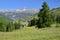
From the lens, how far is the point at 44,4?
244ft

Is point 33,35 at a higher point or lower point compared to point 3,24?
lower

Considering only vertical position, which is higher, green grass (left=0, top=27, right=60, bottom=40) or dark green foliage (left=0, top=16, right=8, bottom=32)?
dark green foliage (left=0, top=16, right=8, bottom=32)

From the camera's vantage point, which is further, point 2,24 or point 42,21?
point 2,24

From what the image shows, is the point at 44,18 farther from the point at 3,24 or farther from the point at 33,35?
the point at 33,35

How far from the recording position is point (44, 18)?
241ft

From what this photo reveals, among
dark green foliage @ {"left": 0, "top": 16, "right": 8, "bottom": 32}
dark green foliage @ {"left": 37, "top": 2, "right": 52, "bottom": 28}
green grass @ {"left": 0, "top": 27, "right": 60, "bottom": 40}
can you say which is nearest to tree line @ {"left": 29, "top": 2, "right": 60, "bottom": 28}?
dark green foliage @ {"left": 37, "top": 2, "right": 52, "bottom": 28}

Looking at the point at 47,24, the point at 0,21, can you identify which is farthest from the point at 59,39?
the point at 0,21

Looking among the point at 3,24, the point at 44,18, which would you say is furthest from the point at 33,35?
the point at 3,24

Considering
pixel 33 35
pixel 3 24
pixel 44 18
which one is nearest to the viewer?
pixel 33 35

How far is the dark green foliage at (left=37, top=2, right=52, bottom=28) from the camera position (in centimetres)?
7175

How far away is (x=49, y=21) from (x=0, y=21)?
31.4 meters

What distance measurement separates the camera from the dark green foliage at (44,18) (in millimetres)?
71750

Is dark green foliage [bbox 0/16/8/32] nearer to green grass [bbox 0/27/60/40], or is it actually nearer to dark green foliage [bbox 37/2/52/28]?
dark green foliage [bbox 37/2/52/28]

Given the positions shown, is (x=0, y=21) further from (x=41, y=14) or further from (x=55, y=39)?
(x=55, y=39)
